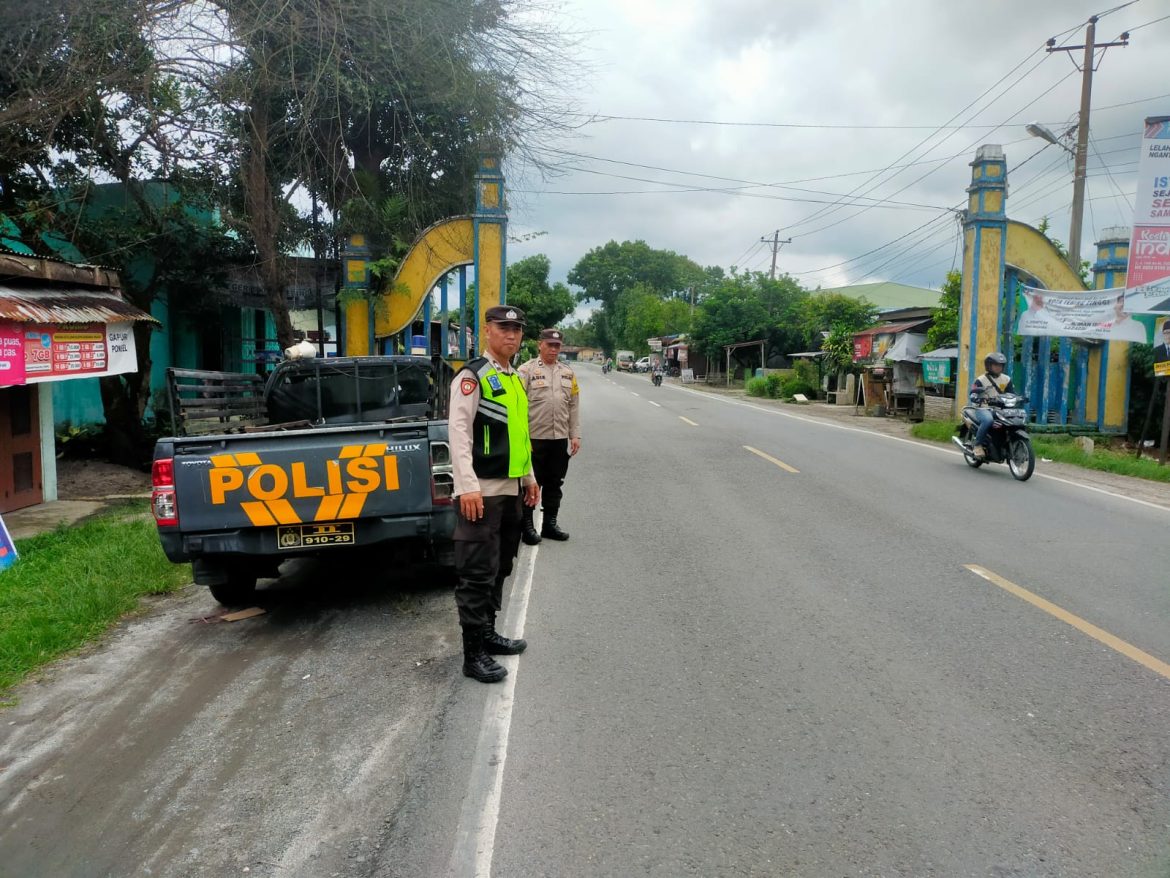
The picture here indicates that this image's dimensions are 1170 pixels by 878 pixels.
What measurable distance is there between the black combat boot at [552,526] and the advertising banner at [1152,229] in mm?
11051

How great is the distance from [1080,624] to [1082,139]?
18.1 m

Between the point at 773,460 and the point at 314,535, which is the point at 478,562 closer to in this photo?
the point at 314,535

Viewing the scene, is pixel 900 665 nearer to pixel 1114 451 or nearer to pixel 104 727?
pixel 104 727

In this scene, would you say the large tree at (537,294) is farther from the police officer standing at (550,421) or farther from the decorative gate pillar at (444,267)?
the police officer standing at (550,421)

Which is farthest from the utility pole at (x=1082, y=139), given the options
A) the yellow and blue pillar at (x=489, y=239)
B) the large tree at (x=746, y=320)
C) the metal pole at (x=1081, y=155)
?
the large tree at (x=746, y=320)

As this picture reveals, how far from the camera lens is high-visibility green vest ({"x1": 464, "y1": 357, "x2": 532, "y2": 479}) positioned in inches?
175

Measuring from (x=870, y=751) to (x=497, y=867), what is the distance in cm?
164

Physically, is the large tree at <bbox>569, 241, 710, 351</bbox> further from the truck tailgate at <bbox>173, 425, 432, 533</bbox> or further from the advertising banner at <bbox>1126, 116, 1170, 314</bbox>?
the truck tailgate at <bbox>173, 425, 432, 533</bbox>

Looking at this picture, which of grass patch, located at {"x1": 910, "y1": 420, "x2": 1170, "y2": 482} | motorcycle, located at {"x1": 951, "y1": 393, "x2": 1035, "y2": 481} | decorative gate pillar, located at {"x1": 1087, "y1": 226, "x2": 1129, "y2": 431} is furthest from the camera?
decorative gate pillar, located at {"x1": 1087, "y1": 226, "x2": 1129, "y2": 431}

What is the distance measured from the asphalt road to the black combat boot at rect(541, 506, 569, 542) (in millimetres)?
601

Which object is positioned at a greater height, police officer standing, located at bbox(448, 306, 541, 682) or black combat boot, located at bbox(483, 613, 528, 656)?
police officer standing, located at bbox(448, 306, 541, 682)

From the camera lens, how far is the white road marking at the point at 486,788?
2916 millimetres

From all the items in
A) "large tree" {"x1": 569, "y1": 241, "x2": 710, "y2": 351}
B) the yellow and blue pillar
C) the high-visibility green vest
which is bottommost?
the high-visibility green vest

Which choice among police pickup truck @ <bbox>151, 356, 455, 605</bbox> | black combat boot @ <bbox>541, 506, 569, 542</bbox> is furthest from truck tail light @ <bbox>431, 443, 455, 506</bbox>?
black combat boot @ <bbox>541, 506, 569, 542</bbox>
